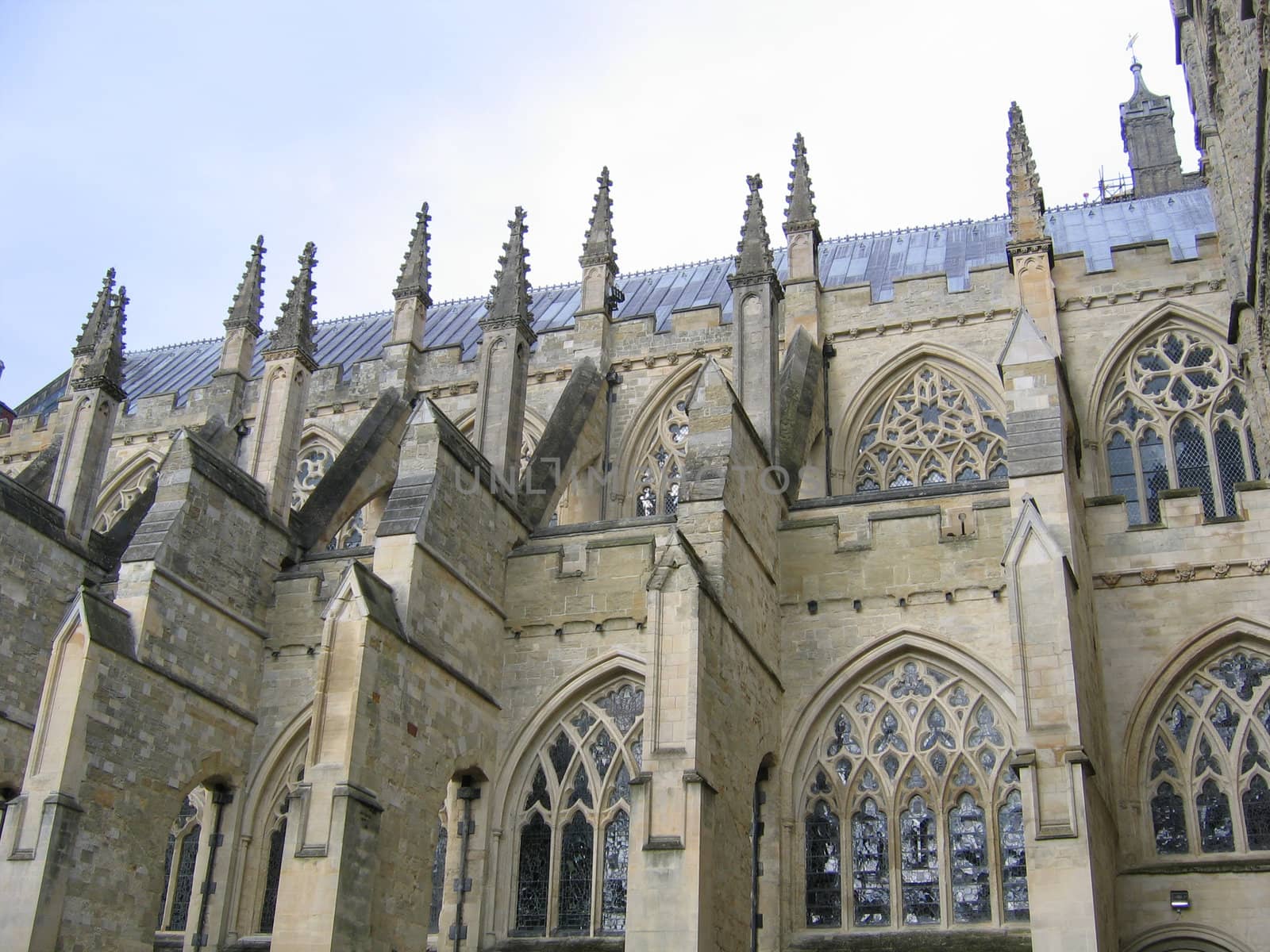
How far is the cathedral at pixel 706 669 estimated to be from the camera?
1286cm

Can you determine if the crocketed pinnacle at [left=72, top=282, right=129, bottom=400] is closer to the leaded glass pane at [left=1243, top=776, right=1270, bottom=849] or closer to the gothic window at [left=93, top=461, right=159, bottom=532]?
the gothic window at [left=93, top=461, right=159, bottom=532]

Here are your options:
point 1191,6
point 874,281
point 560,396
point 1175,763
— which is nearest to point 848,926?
point 1175,763

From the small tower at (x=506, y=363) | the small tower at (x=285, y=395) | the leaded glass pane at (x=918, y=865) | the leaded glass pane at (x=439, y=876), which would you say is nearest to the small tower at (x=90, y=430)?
the small tower at (x=285, y=395)

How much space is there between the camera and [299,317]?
63.7ft

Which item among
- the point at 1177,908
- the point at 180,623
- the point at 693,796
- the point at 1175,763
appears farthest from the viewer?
the point at 180,623

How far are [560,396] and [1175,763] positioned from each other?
33.5 feet

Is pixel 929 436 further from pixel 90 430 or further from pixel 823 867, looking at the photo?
pixel 90 430

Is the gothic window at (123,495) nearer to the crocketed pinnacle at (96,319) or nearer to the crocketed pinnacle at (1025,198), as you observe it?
the crocketed pinnacle at (96,319)

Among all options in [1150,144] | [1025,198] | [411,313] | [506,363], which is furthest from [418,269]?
[1150,144]

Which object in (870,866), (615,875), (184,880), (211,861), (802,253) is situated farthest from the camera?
(802,253)

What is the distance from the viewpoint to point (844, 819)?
14383mm

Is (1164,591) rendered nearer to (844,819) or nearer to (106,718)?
(844,819)

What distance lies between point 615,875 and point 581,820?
2.36ft

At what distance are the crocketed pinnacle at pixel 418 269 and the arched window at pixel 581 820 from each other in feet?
33.4
